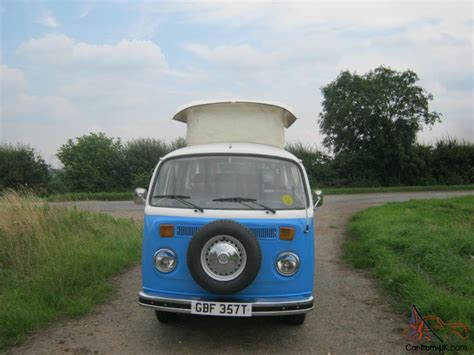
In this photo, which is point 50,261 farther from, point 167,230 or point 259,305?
point 259,305

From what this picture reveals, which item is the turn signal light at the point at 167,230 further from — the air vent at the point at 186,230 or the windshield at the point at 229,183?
the windshield at the point at 229,183

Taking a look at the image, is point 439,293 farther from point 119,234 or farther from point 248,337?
point 119,234

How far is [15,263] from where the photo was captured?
22.8 feet

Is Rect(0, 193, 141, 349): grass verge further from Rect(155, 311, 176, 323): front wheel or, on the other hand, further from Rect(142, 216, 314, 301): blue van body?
Rect(142, 216, 314, 301): blue van body

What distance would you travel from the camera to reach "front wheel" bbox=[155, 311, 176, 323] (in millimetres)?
5241

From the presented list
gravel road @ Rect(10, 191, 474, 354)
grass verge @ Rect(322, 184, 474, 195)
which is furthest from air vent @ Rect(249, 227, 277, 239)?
grass verge @ Rect(322, 184, 474, 195)

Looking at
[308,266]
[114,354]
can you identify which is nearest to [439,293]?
[308,266]

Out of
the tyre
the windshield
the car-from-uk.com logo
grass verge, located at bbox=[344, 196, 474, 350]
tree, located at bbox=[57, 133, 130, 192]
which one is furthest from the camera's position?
tree, located at bbox=[57, 133, 130, 192]

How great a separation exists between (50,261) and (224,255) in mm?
3692

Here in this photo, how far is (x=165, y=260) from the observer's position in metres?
4.62

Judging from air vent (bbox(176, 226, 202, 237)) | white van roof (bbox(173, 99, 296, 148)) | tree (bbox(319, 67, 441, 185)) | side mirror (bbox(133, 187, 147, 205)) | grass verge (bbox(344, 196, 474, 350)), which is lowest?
grass verge (bbox(344, 196, 474, 350))

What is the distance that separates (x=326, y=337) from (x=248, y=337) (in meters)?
0.85

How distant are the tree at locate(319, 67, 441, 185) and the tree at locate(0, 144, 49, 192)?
19.8 meters

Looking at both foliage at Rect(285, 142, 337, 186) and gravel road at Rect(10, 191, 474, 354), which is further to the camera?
foliage at Rect(285, 142, 337, 186)
